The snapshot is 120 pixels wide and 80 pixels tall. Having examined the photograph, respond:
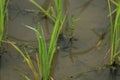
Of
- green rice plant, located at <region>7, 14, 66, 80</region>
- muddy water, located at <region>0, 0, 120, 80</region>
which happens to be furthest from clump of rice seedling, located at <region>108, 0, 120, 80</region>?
green rice plant, located at <region>7, 14, 66, 80</region>

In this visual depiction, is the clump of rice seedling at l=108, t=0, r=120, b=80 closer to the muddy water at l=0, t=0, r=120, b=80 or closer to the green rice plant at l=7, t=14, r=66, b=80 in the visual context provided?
the muddy water at l=0, t=0, r=120, b=80

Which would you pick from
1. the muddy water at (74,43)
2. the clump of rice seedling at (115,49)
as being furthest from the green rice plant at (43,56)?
the clump of rice seedling at (115,49)

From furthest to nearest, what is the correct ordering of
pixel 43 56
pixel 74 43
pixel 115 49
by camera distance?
1. pixel 74 43
2. pixel 115 49
3. pixel 43 56

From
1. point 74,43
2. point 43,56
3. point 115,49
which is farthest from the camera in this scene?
point 74,43

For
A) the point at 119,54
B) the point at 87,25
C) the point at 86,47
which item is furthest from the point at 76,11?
the point at 119,54

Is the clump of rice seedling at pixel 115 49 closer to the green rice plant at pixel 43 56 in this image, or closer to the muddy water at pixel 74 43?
the muddy water at pixel 74 43

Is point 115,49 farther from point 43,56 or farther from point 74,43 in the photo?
point 43,56

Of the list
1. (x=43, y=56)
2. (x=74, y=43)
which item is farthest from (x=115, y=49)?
(x=43, y=56)

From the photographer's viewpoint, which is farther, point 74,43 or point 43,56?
point 74,43

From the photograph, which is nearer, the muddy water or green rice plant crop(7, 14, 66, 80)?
green rice plant crop(7, 14, 66, 80)
